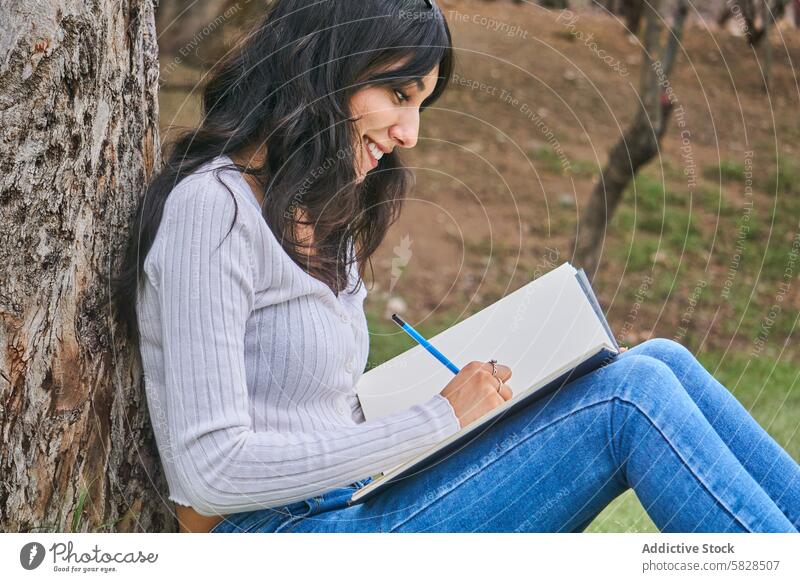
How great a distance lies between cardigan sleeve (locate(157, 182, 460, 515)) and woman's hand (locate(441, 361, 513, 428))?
0.03m

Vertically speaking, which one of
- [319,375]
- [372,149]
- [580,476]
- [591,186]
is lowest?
[591,186]

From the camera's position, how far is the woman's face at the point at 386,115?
1.37 metres

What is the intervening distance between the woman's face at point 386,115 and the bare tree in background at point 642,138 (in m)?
1.71

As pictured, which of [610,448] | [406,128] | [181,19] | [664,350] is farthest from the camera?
[181,19]

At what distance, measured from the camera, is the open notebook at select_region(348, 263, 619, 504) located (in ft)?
4.81

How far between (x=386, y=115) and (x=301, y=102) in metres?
0.12

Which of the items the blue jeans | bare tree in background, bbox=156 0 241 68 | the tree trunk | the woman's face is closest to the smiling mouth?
the woman's face

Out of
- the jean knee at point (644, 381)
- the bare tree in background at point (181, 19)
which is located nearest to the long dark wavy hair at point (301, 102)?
the jean knee at point (644, 381)

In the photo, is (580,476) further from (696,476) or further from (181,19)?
(181,19)

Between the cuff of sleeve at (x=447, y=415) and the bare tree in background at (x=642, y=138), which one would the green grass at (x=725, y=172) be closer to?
the bare tree in background at (x=642, y=138)

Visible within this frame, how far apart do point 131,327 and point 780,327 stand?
9.67 ft

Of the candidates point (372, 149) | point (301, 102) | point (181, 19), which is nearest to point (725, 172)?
point (181, 19)

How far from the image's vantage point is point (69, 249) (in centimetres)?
130

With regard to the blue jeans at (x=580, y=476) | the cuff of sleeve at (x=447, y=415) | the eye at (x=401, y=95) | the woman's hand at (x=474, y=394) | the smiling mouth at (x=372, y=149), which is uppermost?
the eye at (x=401, y=95)
